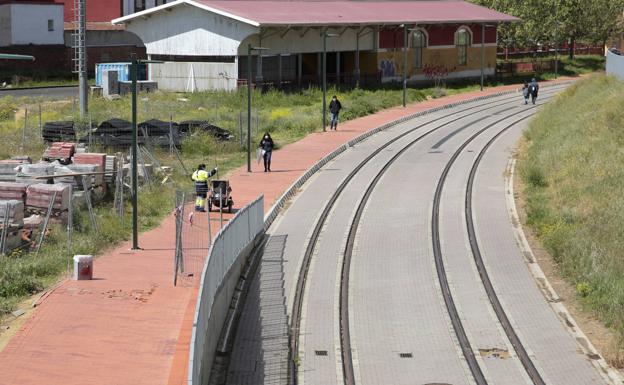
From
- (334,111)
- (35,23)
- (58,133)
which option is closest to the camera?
(58,133)

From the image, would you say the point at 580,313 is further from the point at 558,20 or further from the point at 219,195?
the point at 558,20

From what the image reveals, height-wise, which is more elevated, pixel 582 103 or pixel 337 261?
pixel 582 103

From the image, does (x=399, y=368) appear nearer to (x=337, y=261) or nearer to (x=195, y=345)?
(x=195, y=345)

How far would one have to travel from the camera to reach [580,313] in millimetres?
21672

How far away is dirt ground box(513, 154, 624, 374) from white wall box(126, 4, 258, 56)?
34170 millimetres

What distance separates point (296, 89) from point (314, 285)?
131ft

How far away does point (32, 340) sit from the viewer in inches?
719

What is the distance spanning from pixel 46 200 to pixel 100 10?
57216 millimetres

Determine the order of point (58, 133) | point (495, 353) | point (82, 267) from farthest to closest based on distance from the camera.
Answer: point (58, 133), point (82, 267), point (495, 353)

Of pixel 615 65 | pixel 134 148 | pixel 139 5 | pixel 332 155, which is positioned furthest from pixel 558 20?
pixel 134 148

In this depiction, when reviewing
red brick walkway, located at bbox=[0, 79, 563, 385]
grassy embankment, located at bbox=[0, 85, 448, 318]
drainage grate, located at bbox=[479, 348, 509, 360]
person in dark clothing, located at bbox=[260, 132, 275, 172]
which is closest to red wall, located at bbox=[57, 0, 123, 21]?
grassy embankment, located at bbox=[0, 85, 448, 318]

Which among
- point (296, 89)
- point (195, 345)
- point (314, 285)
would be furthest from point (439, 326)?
point (296, 89)

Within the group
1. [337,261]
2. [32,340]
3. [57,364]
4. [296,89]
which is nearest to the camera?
[57,364]

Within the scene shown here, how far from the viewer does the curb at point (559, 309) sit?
1836 cm
